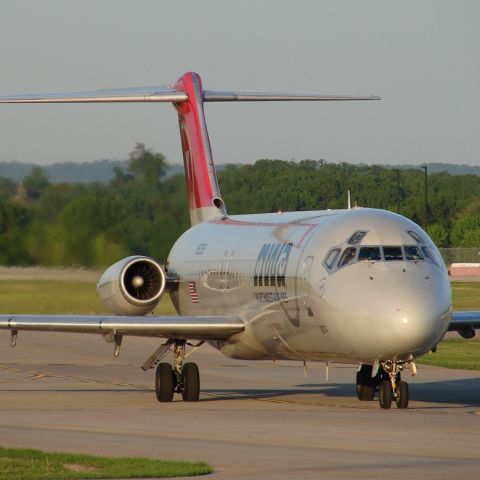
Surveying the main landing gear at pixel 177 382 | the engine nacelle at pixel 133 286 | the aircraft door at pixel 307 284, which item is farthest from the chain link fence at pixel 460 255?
the aircraft door at pixel 307 284

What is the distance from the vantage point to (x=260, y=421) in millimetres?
20438

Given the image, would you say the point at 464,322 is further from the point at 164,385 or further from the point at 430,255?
the point at 164,385

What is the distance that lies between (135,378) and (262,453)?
16.0 metres

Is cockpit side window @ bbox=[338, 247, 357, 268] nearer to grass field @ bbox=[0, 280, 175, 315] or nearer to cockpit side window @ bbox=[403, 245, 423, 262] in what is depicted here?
cockpit side window @ bbox=[403, 245, 423, 262]

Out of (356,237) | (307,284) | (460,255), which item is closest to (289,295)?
(307,284)

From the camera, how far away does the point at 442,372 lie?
1283 inches

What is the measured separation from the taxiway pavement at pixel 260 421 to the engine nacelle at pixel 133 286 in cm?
159

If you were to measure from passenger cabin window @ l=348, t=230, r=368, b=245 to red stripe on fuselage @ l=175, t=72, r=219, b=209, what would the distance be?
9665 millimetres

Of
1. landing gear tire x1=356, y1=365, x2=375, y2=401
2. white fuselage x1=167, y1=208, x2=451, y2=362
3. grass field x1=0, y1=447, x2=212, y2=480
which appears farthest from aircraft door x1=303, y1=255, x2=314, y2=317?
grass field x1=0, y1=447, x2=212, y2=480

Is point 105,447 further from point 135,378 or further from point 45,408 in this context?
point 135,378

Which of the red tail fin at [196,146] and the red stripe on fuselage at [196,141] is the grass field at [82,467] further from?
the red stripe on fuselage at [196,141]

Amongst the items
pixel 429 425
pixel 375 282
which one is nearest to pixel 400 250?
pixel 375 282

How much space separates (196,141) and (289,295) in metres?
9.26

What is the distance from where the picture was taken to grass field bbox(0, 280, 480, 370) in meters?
36.3
